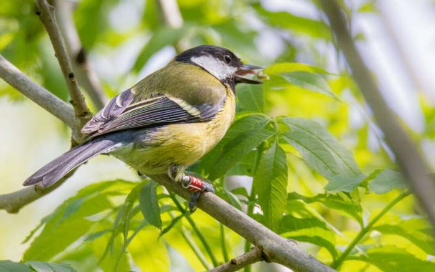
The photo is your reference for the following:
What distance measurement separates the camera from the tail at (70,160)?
266cm

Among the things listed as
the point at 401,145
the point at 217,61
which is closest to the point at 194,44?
the point at 217,61

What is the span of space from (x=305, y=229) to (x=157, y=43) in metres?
1.85

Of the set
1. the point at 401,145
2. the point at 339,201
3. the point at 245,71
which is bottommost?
the point at 339,201

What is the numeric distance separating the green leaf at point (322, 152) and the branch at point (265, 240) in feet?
1.30

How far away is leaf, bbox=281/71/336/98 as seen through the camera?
120 inches

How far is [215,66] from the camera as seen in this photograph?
4227mm

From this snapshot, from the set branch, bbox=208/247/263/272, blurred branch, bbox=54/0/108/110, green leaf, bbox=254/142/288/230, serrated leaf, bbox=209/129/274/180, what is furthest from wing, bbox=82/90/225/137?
branch, bbox=208/247/263/272

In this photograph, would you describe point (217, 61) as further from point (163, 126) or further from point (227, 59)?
point (163, 126)

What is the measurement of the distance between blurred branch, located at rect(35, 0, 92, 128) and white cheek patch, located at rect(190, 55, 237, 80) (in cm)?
137

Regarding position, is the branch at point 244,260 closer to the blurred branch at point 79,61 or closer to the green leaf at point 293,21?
the blurred branch at point 79,61

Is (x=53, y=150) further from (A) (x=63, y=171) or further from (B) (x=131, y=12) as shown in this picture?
(A) (x=63, y=171)

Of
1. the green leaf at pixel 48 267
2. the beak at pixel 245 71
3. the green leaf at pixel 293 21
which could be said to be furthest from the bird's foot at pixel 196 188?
the green leaf at pixel 293 21

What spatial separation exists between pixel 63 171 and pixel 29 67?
83.0 inches

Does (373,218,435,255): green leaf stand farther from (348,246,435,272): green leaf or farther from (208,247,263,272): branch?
(208,247,263,272): branch
